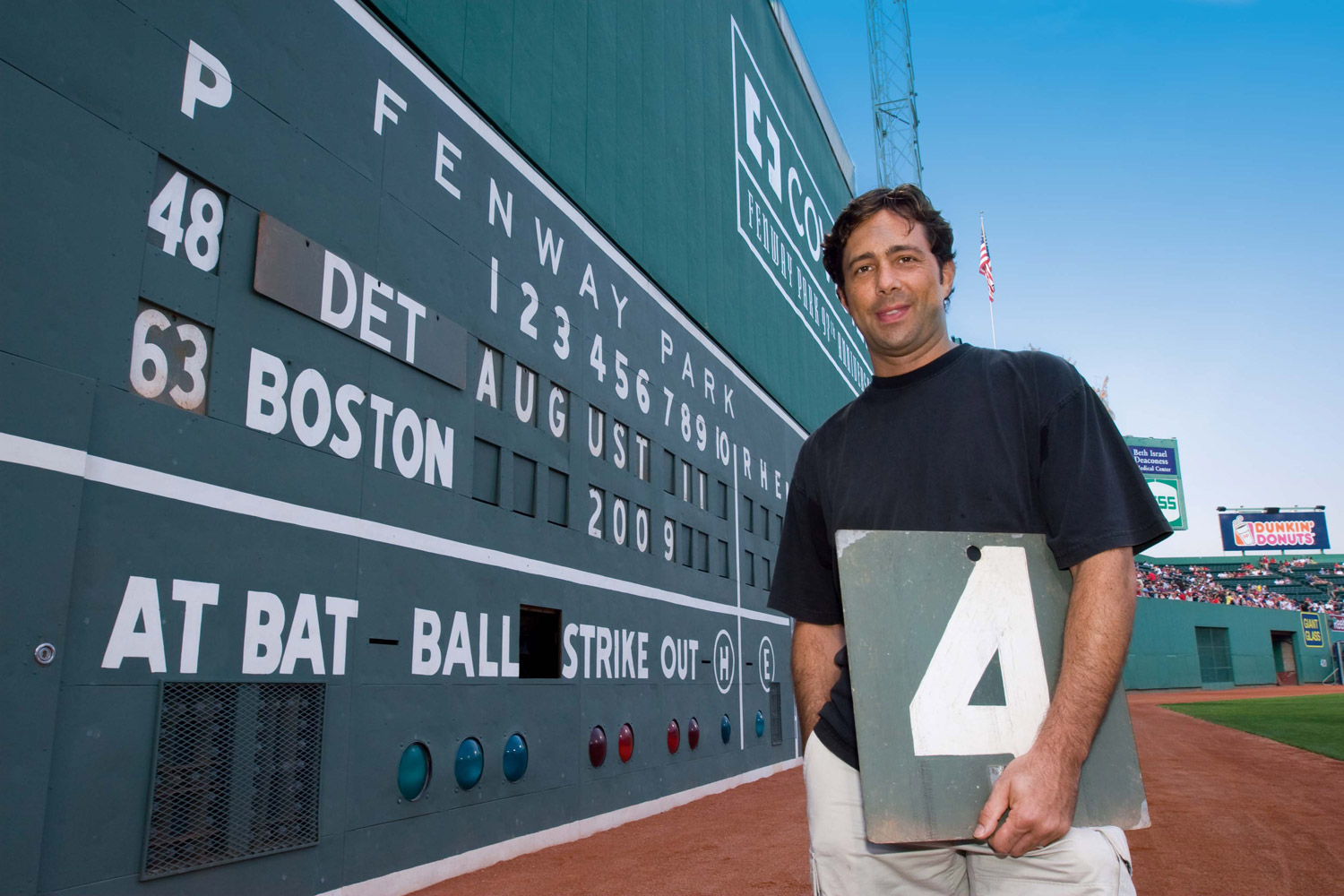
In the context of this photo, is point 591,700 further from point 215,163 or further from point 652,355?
point 215,163

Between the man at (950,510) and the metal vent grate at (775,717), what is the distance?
12183 mm

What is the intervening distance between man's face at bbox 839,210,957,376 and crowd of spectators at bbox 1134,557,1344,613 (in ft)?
189

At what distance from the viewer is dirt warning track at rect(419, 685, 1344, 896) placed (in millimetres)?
6457

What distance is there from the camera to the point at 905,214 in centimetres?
203

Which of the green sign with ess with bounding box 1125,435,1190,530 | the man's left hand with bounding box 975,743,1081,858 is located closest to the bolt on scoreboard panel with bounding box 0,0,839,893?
the man's left hand with bounding box 975,743,1081,858

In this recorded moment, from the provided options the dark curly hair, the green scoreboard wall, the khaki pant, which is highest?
the green scoreboard wall

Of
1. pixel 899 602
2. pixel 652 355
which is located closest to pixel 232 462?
pixel 899 602

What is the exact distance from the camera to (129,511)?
4.21 metres

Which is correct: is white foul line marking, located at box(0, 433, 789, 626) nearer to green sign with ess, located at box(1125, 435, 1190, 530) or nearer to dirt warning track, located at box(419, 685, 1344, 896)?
dirt warning track, located at box(419, 685, 1344, 896)

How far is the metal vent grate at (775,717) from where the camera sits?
45.4ft

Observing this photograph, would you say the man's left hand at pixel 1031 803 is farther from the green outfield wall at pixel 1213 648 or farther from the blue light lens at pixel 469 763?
the green outfield wall at pixel 1213 648

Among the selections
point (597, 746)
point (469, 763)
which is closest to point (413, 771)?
point (469, 763)

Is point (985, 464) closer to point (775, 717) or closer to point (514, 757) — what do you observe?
point (514, 757)

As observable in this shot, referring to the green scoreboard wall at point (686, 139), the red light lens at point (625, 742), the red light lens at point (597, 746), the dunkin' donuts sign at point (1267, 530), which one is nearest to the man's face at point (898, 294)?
the green scoreboard wall at point (686, 139)
